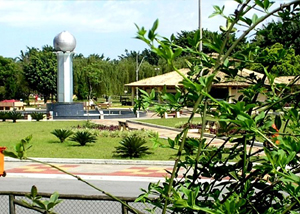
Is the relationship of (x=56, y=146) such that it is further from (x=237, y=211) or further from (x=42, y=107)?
(x=42, y=107)

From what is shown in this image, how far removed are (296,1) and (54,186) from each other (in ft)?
44.3

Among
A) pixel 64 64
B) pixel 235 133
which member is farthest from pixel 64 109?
pixel 235 133

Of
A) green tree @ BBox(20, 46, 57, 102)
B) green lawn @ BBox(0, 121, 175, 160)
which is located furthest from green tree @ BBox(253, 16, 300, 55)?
green tree @ BBox(20, 46, 57, 102)

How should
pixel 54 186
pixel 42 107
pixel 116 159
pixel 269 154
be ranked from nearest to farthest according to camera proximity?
pixel 269 154 → pixel 54 186 → pixel 116 159 → pixel 42 107

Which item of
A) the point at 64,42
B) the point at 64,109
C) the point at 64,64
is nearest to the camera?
the point at 64,64

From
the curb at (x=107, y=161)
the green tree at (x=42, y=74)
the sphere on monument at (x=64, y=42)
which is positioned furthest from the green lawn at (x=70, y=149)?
the green tree at (x=42, y=74)

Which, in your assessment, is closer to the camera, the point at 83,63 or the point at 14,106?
the point at 14,106

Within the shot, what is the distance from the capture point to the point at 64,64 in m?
51.7

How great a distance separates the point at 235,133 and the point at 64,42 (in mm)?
50855

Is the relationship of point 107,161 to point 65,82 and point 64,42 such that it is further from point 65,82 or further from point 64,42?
point 64,42

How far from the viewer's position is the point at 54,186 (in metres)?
15.5

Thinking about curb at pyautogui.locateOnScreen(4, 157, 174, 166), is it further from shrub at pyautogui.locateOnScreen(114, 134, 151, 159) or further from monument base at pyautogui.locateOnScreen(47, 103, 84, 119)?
monument base at pyautogui.locateOnScreen(47, 103, 84, 119)

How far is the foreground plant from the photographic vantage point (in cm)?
242

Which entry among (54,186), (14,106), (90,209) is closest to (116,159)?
(54,186)
